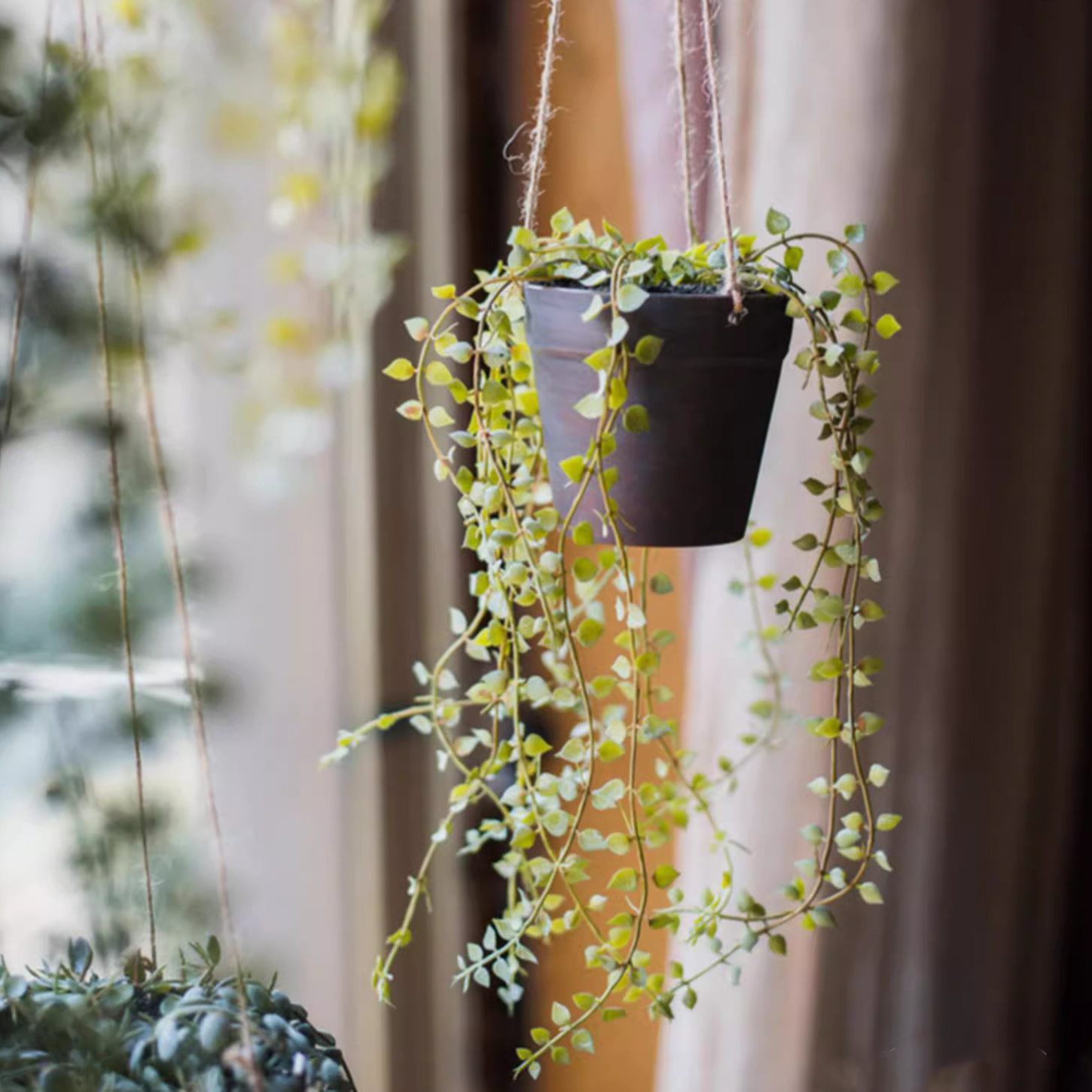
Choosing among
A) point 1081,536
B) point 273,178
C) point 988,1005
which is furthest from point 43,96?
point 988,1005

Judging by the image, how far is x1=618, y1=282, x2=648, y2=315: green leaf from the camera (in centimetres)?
69

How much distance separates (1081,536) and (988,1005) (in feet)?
1.77

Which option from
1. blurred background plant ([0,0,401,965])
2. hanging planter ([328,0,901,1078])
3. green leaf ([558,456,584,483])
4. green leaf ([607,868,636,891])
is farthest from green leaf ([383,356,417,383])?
green leaf ([607,868,636,891])

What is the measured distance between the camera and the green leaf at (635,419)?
28.2 inches

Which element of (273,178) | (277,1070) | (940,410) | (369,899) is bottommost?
(369,899)

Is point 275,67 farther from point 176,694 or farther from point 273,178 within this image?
point 176,694

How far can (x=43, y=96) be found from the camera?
0.83 meters

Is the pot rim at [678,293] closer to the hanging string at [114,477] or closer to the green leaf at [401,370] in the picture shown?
the green leaf at [401,370]

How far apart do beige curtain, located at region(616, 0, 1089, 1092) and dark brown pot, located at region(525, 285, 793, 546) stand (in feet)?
1.27

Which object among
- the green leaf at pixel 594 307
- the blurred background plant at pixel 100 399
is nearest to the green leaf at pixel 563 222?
the green leaf at pixel 594 307

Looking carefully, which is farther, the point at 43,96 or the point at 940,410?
the point at 940,410

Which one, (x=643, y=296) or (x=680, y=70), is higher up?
(x=680, y=70)

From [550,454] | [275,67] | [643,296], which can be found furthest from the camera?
[275,67]

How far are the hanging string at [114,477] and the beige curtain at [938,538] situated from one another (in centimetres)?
49
